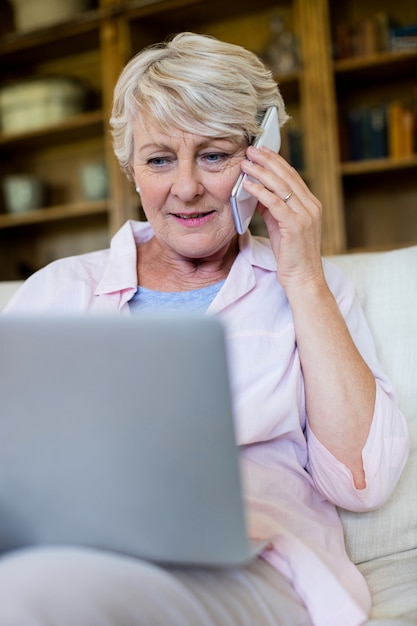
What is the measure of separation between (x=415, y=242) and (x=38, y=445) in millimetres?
2667

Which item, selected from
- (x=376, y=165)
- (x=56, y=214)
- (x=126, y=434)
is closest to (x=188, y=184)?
(x=126, y=434)

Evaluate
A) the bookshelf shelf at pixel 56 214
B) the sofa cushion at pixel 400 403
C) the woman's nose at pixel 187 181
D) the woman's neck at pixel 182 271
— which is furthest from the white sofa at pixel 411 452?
the bookshelf shelf at pixel 56 214

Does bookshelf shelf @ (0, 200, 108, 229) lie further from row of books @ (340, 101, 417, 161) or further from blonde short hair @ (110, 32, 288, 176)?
blonde short hair @ (110, 32, 288, 176)

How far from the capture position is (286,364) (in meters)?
1.24

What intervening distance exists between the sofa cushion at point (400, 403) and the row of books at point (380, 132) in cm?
164

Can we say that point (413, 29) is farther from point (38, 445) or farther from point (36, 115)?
point (38, 445)

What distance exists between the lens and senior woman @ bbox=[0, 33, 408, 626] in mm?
1146

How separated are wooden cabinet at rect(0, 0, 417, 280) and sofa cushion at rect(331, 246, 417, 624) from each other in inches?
60.5

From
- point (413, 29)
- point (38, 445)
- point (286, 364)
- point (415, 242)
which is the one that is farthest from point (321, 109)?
point (38, 445)

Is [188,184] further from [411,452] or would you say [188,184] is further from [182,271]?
[411,452]

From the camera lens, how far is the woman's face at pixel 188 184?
4.25ft

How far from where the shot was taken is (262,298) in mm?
1318

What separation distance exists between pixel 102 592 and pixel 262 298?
26.5 inches

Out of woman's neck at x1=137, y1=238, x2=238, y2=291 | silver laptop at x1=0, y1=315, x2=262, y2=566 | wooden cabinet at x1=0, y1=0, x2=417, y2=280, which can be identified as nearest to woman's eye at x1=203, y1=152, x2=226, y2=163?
woman's neck at x1=137, y1=238, x2=238, y2=291
